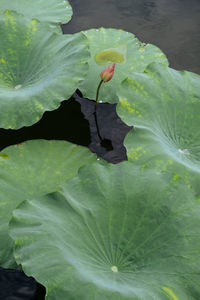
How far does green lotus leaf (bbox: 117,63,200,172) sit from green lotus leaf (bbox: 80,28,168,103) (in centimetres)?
27

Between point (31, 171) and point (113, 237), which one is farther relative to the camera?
point (31, 171)

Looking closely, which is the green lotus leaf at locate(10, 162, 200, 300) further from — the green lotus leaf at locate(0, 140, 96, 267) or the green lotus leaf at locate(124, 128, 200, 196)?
the green lotus leaf at locate(0, 140, 96, 267)

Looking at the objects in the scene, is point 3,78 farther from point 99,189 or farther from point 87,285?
point 87,285

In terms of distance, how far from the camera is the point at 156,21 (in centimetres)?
366

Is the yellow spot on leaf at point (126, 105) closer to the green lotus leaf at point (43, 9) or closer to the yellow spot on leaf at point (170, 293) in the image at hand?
the yellow spot on leaf at point (170, 293)

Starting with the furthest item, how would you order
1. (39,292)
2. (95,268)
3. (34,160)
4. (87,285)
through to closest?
1. (34,160)
2. (39,292)
3. (95,268)
4. (87,285)

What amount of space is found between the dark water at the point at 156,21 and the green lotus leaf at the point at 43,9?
0.38m

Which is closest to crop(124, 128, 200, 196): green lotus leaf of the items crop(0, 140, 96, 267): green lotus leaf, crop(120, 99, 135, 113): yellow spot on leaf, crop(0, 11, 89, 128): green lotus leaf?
crop(120, 99, 135, 113): yellow spot on leaf

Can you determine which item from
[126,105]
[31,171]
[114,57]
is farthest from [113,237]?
[114,57]

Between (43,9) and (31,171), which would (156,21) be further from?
(31,171)

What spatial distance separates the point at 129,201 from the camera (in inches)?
66.5

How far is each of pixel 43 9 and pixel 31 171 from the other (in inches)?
62.6

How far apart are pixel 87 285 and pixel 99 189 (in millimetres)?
465

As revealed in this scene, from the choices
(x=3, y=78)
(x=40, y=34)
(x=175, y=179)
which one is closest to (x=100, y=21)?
(x=40, y=34)
